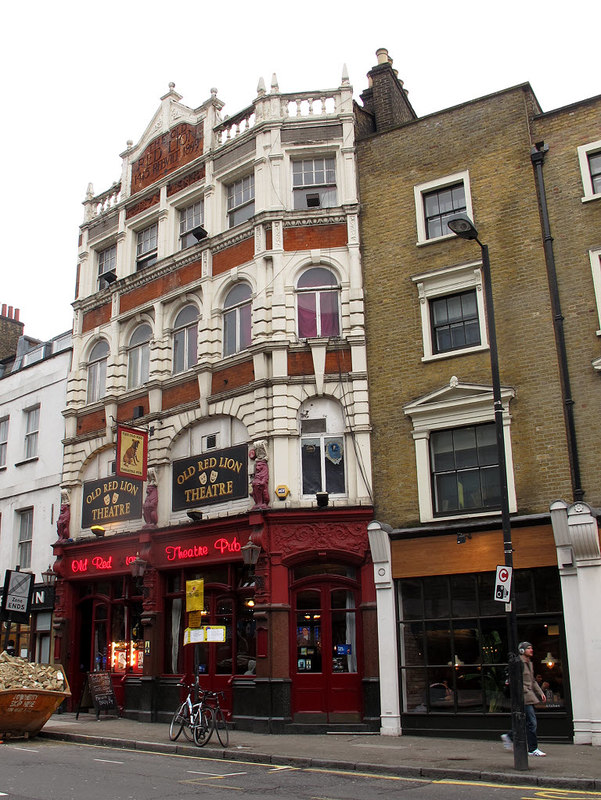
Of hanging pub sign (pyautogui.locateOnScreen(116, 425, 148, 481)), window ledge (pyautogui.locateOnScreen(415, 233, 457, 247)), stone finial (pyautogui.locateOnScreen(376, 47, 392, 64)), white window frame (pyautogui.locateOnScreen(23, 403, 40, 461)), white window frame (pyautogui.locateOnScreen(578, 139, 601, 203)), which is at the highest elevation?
stone finial (pyautogui.locateOnScreen(376, 47, 392, 64))

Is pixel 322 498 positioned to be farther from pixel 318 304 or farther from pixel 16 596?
pixel 16 596

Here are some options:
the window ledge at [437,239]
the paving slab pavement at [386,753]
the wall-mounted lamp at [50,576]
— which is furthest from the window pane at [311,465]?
the wall-mounted lamp at [50,576]

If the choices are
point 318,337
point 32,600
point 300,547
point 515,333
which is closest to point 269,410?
point 318,337

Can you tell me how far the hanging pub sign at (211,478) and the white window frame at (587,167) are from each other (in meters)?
10.3

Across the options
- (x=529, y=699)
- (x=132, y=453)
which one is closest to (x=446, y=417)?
(x=529, y=699)

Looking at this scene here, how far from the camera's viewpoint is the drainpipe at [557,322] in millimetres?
16672

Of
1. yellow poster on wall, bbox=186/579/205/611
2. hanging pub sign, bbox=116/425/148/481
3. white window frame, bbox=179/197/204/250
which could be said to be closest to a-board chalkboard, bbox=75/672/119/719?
yellow poster on wall, bbox=186/579/205/611

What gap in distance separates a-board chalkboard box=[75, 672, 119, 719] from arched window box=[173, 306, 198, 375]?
8.74 metres

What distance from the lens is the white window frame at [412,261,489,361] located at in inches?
737

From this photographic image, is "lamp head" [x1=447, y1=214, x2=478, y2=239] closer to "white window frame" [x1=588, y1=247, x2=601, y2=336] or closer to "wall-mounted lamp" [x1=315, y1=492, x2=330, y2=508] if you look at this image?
"white window frame" [x1=588, y1=247, x2=601, y2=336]

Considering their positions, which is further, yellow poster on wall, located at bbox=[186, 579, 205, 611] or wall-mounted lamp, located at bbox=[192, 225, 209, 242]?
wall-mounted lamp, located at bbox=[192, 225, 209, 242]

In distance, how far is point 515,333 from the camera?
59.4 ft

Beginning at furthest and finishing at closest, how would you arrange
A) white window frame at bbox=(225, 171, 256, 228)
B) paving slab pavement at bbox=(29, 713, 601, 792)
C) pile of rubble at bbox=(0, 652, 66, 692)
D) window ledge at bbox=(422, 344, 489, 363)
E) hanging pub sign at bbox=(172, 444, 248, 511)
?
white window frame at bbox=(225, 171, 256, 228) < hanging pub sign at bbox=(172, 444, 248, 511) < window ledge at bbox=(422, 344, 489, 363) < pile of rubble at bbox=(0, 652, 66, 692) < paving slab pavement at bbox=(29, 713, 601, 792)

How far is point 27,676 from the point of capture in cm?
1695
